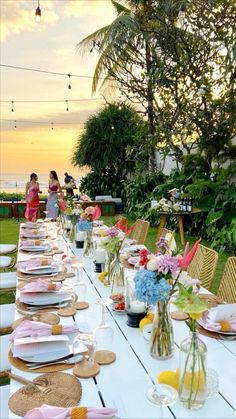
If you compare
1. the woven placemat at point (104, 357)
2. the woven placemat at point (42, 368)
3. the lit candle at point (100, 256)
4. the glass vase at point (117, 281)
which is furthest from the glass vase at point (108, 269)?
the woven placemat at point (42, 368)

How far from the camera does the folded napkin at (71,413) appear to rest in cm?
102

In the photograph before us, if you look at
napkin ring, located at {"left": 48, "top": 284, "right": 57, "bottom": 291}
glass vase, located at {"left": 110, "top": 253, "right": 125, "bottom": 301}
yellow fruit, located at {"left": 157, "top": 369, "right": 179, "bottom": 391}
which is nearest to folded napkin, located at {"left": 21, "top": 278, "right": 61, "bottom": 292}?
napkin ring, located at {"left": 48, "top": 284, "right": 57, "bottom": 291}

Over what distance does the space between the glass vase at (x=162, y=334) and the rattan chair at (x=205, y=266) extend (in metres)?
1.21

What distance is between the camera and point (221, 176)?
22.3 ft

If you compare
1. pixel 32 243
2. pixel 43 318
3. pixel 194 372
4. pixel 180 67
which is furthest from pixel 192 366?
pixel 180 67

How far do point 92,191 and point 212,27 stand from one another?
6612 millimetres

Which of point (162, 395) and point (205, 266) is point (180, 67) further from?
point (162, 395)

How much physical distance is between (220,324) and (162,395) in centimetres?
64

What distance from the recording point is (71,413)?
1.03 m

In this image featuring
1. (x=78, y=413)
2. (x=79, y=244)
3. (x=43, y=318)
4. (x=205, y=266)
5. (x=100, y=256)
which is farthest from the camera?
(x=79, y=244)

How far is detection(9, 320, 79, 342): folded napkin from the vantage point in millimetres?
1501

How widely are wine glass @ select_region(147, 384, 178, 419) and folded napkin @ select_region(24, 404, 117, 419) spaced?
0.40 feet

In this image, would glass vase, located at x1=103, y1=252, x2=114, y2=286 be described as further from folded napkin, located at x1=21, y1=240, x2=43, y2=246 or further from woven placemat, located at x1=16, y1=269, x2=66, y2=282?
folded napkin, located at x1=21, y1=240, x2=43, y2=246

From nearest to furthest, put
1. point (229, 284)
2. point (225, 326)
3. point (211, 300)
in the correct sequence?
1. point (225, 326)
2. point (211, 300)
3. point (229, 284)
